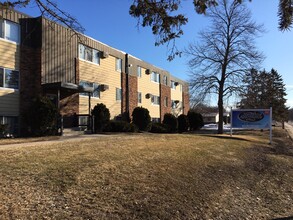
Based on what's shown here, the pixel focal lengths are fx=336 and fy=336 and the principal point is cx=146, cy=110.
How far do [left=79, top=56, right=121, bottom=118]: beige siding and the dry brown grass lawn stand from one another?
1348cm

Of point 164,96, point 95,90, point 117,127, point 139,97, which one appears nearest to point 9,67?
point 95,90

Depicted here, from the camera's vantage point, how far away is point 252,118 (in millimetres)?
24938

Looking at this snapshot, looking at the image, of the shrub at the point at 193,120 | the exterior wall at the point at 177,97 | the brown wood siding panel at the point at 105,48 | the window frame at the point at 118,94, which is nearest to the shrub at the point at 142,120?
the window frame at the point at 118,94

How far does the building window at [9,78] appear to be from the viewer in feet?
60.3

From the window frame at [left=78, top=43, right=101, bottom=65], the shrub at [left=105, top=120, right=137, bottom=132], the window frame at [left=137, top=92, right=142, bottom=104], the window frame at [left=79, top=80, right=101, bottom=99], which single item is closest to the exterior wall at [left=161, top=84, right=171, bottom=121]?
the window frame at [left=137, top=92, right=142, bottom=104]

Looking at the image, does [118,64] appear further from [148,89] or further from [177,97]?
[177,97]

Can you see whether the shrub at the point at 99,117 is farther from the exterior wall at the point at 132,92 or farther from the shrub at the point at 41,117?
the exterior wall at the point at 132,92

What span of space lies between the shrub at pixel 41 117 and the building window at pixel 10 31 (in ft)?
12.1

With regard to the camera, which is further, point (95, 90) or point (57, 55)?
point (95, 90)

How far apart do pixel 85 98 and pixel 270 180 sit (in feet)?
53.9

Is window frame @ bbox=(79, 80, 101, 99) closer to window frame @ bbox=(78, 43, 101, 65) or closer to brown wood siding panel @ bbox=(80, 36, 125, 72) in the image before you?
window frame @ bbox=(78, 43, 101, 65)

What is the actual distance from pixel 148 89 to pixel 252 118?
1445 centimetres

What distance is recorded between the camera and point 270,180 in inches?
451

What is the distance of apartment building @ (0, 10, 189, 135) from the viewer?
61.4 ft
